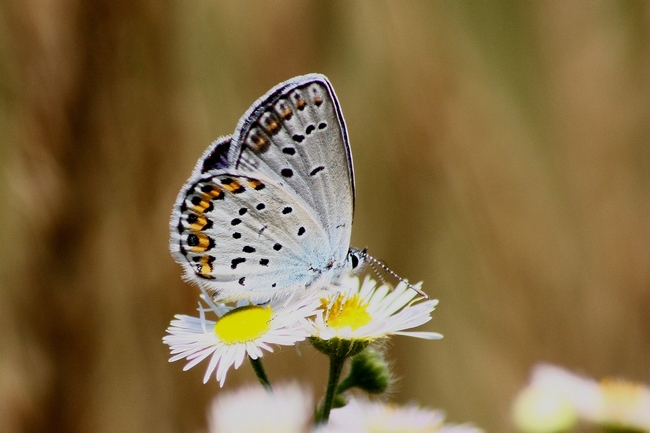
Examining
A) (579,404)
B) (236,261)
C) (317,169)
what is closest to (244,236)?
(236,261)

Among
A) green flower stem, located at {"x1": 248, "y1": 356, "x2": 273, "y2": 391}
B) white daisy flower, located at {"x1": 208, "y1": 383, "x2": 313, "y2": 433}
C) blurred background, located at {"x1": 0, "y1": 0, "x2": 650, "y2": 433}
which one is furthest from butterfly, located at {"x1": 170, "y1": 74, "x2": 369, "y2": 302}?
blurred background, located at {"x1": 0, "y1": 0, "x2": 650, "y2": 433}

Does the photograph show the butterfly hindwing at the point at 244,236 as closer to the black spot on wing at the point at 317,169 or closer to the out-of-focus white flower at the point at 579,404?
the black spot on wing at the point at 317,169

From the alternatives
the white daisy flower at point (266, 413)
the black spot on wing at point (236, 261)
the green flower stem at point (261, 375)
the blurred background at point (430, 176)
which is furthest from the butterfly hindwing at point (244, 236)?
the blurred background at point (430, 176)

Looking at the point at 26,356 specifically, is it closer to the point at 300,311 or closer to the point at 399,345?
the point at 300,311

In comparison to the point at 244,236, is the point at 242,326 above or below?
below

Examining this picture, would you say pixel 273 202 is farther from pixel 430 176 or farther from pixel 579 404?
pixel 430 176
